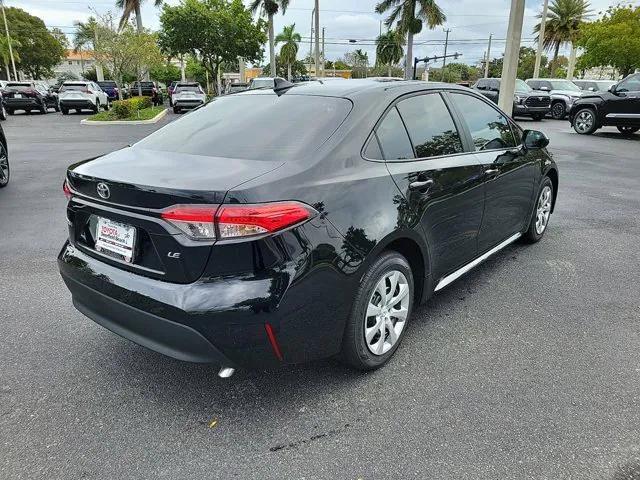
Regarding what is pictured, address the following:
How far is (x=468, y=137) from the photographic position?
143 inches

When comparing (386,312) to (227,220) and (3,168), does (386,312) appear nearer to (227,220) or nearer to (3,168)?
(227,220)

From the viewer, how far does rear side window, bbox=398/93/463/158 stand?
10.3 ft

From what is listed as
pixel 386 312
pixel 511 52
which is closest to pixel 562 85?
pixel 511 52

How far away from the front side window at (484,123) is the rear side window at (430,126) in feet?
0.85

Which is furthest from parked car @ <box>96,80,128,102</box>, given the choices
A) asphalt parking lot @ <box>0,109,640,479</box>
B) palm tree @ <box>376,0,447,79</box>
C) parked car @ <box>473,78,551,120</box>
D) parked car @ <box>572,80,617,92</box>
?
asphalt parking lot @ <box>0,109,640,479</box>

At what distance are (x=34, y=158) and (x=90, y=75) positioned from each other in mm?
69826

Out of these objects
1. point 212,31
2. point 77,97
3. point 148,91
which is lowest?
point 148,91

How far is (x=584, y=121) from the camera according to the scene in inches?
619

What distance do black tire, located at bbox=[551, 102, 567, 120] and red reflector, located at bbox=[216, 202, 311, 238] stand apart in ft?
74.4

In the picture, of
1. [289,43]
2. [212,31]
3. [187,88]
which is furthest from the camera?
[289,43]

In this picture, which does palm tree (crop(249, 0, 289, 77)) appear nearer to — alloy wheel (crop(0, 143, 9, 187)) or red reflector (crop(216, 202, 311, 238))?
alloy wheel (crop(0, 143, 9, 187))

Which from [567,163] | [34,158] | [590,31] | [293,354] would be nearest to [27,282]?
[293,354]

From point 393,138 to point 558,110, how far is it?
2191cm

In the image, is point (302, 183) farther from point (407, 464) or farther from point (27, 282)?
point (27, 282)
